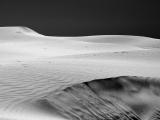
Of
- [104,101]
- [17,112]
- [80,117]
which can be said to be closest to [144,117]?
[104,101]

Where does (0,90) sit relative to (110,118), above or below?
above

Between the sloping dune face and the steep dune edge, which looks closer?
the sloping dune face

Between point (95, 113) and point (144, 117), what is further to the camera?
point (144, 117)

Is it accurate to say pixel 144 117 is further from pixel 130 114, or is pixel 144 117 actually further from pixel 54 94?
pixel 54 94

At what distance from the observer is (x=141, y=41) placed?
28.2 metres

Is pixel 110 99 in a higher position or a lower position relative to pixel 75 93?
lower

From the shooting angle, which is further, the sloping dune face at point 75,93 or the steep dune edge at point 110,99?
the steep dune edge at point 110,99

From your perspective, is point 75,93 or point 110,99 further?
point 110,99

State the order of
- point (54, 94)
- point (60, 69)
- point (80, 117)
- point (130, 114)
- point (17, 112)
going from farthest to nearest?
point (60, 69) < point (130, 114) < point (54, 94) < point (80, 117) < point (17, 112)

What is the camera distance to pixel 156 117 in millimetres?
6152

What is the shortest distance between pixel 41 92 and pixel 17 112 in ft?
2.98

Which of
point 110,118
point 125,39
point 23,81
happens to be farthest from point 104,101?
point 125,39

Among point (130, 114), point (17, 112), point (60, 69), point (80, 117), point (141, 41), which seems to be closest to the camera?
point (17, 112)

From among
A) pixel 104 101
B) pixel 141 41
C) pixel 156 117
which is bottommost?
pixel 141 41
